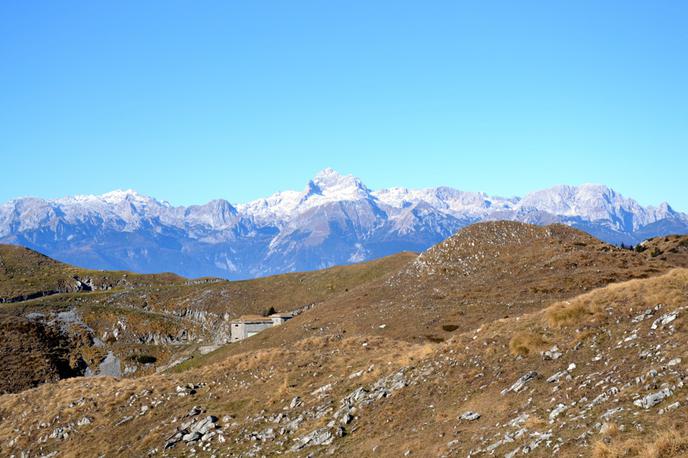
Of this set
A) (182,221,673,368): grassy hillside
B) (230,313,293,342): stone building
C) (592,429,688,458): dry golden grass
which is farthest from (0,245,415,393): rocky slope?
(592,429,688,458): dry golden grass

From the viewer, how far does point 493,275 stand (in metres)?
93.4

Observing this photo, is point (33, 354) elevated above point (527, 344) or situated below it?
below

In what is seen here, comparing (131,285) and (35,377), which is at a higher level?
(131,285)

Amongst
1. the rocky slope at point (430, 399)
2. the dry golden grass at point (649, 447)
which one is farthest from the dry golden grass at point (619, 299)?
the dry golden grass at point (649, 447)

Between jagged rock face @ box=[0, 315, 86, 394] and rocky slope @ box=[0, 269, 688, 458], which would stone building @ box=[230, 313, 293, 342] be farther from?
rocky slope @ box=[0, 269, 688, 458]

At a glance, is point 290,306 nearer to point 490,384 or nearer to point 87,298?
point 87,298

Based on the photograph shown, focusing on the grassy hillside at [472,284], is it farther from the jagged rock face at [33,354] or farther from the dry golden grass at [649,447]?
the dry golden grass at [649,447]

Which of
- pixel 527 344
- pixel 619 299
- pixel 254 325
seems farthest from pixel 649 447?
pixel 254 325

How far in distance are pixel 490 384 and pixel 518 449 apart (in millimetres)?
8299

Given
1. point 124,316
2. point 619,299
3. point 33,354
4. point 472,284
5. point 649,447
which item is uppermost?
point 124,316

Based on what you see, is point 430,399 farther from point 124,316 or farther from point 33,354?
point 124,316

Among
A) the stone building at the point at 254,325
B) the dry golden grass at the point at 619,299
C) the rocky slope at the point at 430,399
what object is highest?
the dry golden grass at the point at 619,299

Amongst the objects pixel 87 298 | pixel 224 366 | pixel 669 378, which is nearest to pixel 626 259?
pixel 224 366

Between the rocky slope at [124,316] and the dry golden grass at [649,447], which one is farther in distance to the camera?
the rocky slope at [124,316]
